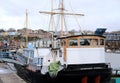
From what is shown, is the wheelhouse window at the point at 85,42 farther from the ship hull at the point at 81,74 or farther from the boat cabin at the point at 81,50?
the ship hull at the point at 81,74

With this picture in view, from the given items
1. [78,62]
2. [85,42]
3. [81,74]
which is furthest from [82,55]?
[81,74]

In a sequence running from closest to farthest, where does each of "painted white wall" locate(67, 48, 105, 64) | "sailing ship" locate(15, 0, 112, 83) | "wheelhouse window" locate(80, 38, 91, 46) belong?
Answer: "sailing ship" locate(15, 0, 112, 83) → "painted white wall" locate(67, 48, 105, 64) → "wheelhouse window" locate(80, 38, 91, 46)

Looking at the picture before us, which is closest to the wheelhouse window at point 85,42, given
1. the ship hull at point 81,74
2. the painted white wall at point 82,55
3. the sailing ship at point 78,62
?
the sailing ship at point 78,62

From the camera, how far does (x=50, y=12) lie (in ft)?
82.8

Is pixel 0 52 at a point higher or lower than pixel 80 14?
lower

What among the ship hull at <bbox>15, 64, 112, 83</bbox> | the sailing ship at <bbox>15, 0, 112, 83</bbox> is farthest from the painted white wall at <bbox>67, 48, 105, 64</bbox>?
the ship hull at <bbox>15, 64, 112, 83</bbox>

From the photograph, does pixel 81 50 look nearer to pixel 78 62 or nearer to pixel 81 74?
pixel 78 62

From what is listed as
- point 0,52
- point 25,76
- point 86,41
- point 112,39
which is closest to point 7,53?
point 0,52

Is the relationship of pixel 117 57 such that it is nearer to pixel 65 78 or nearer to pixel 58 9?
pixel 58 9

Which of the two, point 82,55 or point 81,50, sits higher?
point 81,50

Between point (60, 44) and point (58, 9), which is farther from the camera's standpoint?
point (58, 9)

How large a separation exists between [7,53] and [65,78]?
81.9 feet

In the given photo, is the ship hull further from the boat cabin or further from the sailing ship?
the boat cabin

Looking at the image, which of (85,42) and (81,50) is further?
(85,42)
